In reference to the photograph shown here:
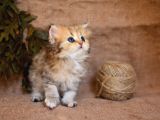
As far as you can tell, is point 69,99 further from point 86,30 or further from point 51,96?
point 86,30

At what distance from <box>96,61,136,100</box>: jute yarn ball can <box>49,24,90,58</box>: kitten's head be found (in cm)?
29

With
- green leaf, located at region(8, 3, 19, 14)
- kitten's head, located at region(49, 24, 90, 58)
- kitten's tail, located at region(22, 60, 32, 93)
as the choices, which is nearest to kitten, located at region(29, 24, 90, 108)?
kitten's head, located at region(49, 24, 90, 58)

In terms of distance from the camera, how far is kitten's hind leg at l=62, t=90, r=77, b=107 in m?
2.30

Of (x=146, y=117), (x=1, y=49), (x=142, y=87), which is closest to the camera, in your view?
(x=146, y=117)

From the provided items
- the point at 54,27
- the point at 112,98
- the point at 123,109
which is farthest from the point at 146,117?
the point at 54,27

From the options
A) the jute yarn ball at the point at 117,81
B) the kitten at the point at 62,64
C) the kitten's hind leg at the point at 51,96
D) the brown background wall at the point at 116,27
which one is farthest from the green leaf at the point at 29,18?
the jute yarn ball at the point at 117,81

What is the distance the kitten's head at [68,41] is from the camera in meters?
2.24

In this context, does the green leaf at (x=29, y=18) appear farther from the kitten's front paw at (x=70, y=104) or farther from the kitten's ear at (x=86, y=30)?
the kitten's front paw at (x=70, y=104)

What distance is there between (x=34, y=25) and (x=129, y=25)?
2.13 feet

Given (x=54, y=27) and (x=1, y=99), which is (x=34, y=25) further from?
(x=1, y=99)

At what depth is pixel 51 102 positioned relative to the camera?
2256 millimetres

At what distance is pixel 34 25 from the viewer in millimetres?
2537

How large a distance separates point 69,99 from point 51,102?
13 cm

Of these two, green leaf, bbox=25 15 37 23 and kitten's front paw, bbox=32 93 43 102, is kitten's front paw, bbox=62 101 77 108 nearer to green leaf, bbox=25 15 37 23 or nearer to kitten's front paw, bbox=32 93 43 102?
kitten's front paw, bbox=32 93 43 102
